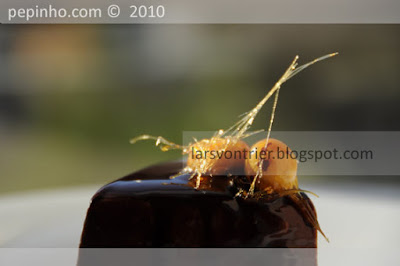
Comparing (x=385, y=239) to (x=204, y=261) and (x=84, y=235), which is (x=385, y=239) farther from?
(x=84, y=235)

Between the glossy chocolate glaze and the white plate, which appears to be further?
the white plate

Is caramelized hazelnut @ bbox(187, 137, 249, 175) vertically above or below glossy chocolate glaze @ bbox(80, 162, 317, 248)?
above

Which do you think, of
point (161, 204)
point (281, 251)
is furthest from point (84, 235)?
point (281, 251)

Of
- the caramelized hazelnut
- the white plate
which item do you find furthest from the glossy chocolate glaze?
the white plate

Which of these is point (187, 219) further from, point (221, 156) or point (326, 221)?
point (326, 221)

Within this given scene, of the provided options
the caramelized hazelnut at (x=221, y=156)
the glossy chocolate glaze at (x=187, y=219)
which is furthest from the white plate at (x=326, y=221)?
the caramelized hazelnut at (x=221, y=156)

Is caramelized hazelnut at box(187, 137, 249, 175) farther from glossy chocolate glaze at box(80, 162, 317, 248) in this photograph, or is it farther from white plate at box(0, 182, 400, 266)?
white plate at box(0, 182, 400, 266)

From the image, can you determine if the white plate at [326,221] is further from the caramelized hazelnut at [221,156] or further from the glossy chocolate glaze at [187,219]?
the caramelized hazelnut at [221,156]

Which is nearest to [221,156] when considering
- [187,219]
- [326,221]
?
[187,219]

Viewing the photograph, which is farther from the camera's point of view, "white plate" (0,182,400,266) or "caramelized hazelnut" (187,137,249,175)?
"white plate" (0,182,400,266)
